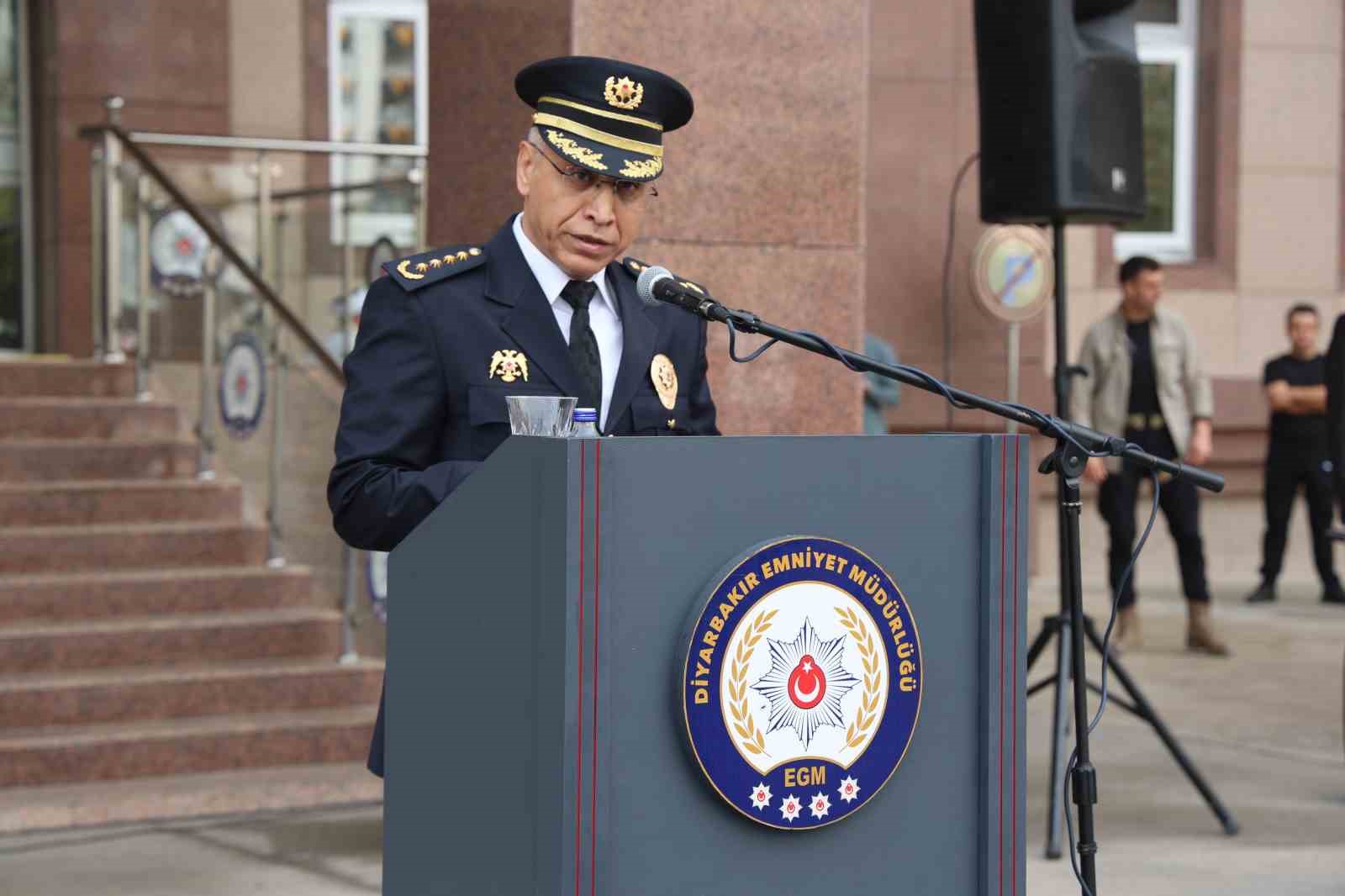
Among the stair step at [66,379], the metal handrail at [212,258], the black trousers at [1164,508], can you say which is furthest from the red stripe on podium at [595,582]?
the black trousers at [1164,508]

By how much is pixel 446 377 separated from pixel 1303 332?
10.1 metres

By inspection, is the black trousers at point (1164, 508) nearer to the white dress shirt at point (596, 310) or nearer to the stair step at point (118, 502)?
the stair step at point (118, 502)

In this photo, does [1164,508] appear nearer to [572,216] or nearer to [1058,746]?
[1058,746]

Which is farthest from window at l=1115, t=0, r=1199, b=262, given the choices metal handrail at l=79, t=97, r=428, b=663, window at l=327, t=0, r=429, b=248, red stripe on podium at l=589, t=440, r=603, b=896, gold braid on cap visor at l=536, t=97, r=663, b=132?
red stripe on podium at l=589, t=440, r=603, b=896

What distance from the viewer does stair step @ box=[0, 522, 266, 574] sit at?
738 centimetres

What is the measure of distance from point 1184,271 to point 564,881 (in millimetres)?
12512

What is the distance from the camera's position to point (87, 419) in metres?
8.18

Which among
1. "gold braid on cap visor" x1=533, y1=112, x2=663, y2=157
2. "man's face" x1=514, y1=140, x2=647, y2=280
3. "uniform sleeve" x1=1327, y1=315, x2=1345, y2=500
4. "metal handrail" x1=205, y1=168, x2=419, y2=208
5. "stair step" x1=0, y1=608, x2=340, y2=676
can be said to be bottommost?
"stair step" x1=0, y1=608, x2=340, y2=676

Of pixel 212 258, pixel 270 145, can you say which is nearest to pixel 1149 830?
pixel 212 258

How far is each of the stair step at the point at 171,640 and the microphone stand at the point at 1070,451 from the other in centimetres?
436

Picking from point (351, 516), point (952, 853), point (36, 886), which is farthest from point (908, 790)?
point (36, 886)

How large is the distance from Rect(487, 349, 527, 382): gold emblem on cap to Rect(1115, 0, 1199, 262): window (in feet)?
39.5

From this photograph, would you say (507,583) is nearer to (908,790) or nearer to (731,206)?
(908,790)

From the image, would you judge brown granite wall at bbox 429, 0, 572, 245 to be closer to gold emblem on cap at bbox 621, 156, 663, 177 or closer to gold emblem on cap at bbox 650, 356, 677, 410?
gold emblem on cap at bbox 650, 356, 677, 410
